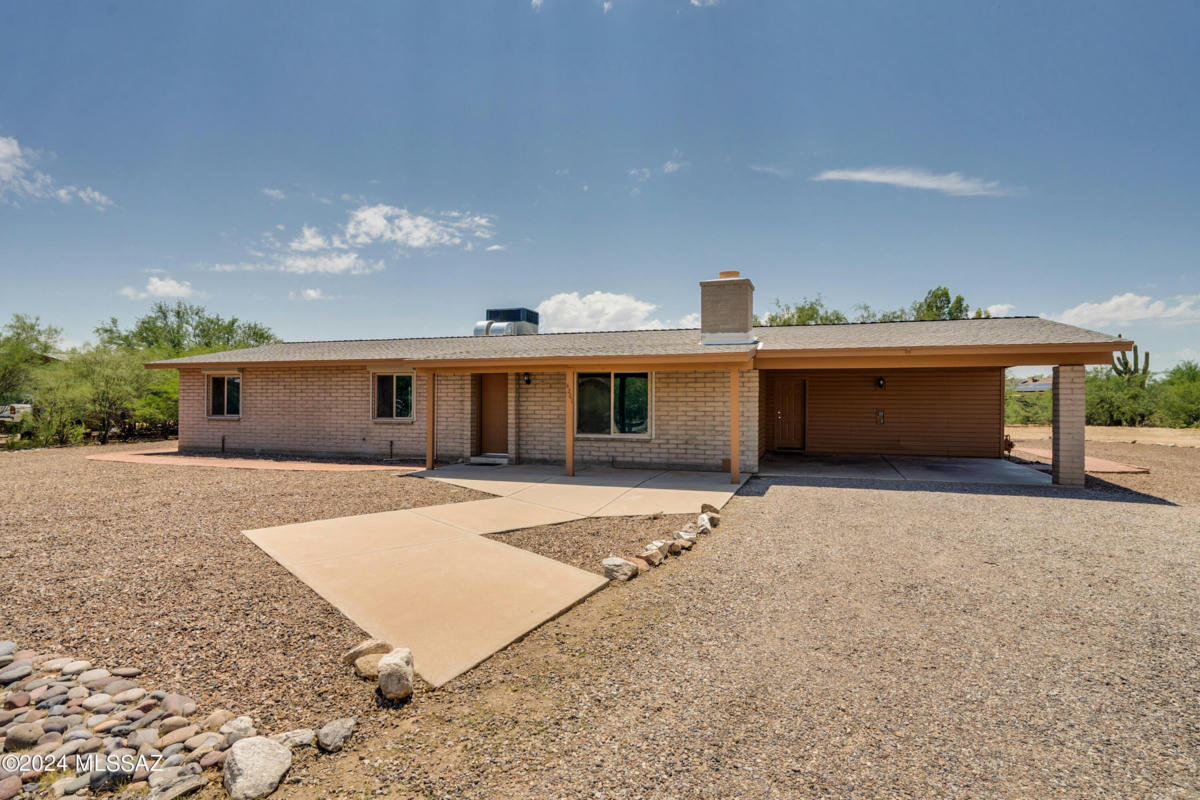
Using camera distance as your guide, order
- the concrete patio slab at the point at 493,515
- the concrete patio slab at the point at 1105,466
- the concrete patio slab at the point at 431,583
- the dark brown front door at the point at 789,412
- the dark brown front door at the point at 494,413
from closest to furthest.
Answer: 1. the concrete patio slab at the point at 431,583
2. the concrete patio slab at the point at 493,515
3. the concrete patio slab at the point at 1105,466
4. the dark brown front door at the point at 494,413
5. the dark brown front door at the point at 789,412

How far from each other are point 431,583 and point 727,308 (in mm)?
8798

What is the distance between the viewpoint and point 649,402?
1069 centimetres

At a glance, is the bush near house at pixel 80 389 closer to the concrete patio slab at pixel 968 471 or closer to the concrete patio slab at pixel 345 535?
the concrete patio slab at pixel 345 535

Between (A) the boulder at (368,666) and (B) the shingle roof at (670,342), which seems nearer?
(A) the boulder at (368,666)

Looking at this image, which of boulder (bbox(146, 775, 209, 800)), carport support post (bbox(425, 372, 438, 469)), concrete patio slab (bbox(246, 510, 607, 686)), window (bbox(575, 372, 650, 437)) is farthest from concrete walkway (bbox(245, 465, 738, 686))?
carport support post (bbox(425, 372, 438, 469))

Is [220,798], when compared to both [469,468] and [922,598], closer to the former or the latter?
[922,598]

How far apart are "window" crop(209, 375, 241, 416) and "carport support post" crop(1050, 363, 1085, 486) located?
1833 cm

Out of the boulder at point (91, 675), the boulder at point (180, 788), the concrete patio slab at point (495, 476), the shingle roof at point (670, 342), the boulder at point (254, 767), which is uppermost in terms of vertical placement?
the shingle roof at point (670, 342)

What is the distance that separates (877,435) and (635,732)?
12.9 m

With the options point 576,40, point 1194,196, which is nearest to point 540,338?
point 576,40

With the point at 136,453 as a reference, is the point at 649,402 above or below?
above

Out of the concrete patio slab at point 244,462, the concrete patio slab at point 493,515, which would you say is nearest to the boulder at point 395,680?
the concrete patio slab at point 493,515

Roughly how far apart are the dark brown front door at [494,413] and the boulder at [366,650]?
8780 millimetres

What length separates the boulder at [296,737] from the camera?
219cm
